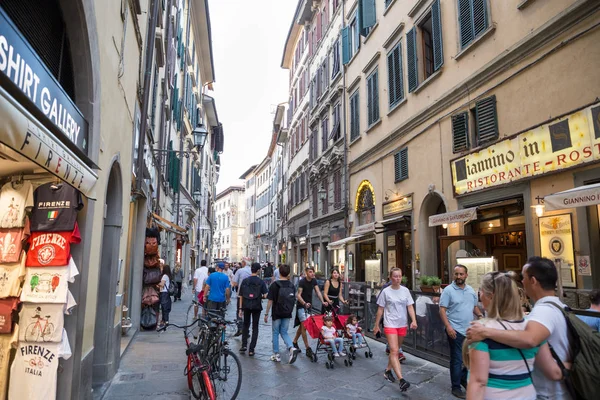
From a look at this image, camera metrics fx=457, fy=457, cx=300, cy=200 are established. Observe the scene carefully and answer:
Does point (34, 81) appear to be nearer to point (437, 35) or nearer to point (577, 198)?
point (577, 198)

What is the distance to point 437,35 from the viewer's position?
41.2 ft

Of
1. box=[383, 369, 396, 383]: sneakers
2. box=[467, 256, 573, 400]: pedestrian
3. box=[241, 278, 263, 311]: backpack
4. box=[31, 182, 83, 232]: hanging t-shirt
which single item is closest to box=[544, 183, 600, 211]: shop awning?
box=[383, 369, 396, 383]: sneakers

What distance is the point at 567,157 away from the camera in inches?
316

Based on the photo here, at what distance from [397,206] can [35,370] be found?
1235 centimetres

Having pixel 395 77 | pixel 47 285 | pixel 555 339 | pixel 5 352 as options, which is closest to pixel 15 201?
pixel 47 285

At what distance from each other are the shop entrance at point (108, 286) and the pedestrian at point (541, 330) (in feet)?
18.2

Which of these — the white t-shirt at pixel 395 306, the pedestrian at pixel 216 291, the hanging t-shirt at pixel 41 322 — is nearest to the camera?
the hanging t-shirt at pixel 41 322

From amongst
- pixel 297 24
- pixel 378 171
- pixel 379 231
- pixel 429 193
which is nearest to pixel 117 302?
pixel 429 193

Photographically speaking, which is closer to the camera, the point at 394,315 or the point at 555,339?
the point at 555,339

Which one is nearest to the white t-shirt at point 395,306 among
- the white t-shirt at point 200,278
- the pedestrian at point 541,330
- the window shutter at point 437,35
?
the pedestrian at point 541,330

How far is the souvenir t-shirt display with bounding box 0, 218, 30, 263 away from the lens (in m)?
4.53

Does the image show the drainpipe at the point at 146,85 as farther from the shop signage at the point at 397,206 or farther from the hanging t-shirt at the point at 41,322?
the shop signage at the point at 397,206

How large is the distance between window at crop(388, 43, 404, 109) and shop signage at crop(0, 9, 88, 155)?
12.3 meters

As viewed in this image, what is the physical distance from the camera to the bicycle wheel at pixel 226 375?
5.66 metres
